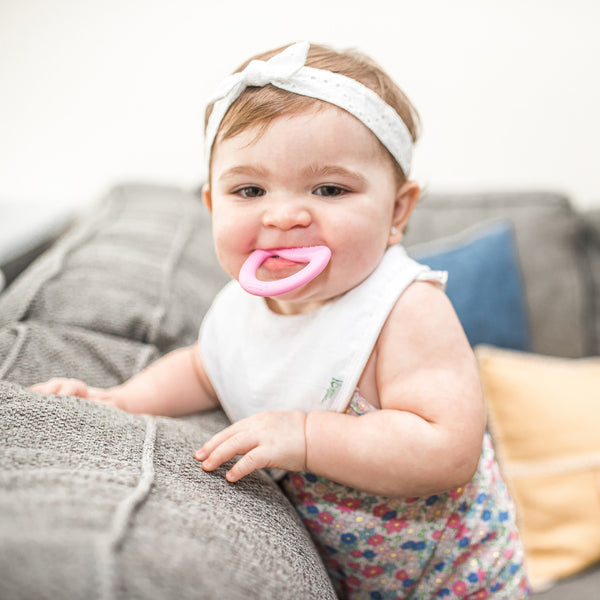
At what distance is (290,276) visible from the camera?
606mm

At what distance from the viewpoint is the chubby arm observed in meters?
0.59

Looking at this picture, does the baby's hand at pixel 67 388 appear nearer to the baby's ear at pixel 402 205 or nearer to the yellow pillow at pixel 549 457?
the baby's ear at pixel 402 205

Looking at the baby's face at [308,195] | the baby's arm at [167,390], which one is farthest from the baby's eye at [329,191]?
the baby's arm at [167,390]

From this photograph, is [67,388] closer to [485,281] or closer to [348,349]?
[348,349]

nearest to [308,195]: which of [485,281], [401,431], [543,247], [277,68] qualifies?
[277,68]

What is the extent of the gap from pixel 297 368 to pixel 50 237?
39.9 inches

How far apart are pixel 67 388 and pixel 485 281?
0.90 metres

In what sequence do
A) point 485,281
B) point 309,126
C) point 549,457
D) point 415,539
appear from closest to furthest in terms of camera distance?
point 309,126 → point 415,539 → point 549,457 → point 485,281

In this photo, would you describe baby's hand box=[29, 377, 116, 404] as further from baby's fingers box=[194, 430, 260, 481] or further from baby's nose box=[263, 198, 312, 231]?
baby's nose box=[263, 198, 312, 231]

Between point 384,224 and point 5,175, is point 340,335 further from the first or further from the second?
point 5,175

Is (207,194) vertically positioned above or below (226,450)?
above

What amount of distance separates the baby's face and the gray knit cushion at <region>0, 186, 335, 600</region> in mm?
245

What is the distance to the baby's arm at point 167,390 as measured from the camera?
776mm

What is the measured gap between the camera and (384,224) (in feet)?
2.15
